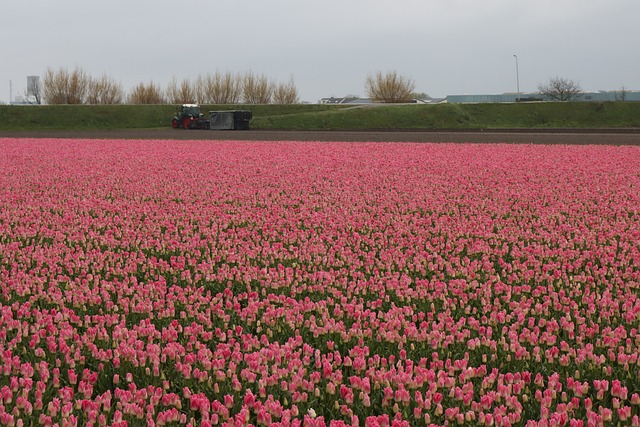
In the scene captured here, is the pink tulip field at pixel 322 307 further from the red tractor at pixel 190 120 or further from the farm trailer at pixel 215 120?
the red tractor at pixel 190 120

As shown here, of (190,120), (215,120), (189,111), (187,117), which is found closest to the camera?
(215,120)

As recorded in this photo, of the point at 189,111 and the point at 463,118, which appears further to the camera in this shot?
the point at 463,118

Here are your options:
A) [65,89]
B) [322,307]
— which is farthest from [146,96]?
[322,307]

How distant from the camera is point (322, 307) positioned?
675 centimetres

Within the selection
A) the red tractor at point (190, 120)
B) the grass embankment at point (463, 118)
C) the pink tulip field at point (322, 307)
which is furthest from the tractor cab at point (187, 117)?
the pink tulip field at point (322, 307)

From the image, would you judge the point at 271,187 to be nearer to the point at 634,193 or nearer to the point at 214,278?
the point at 634,193

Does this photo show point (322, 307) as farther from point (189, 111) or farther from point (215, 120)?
point (189, 111)

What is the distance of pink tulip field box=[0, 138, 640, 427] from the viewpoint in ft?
15.1

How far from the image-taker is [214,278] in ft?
26.3

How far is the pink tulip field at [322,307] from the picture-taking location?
181 inches

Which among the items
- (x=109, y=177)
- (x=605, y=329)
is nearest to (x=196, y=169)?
(x=109, y=177)

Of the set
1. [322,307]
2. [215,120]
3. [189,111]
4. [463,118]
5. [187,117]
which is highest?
[189,111]

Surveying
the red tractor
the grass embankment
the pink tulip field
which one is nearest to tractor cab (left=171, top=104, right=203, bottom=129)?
the red tractor

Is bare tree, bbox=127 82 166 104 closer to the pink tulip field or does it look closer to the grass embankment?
the grass embankment
